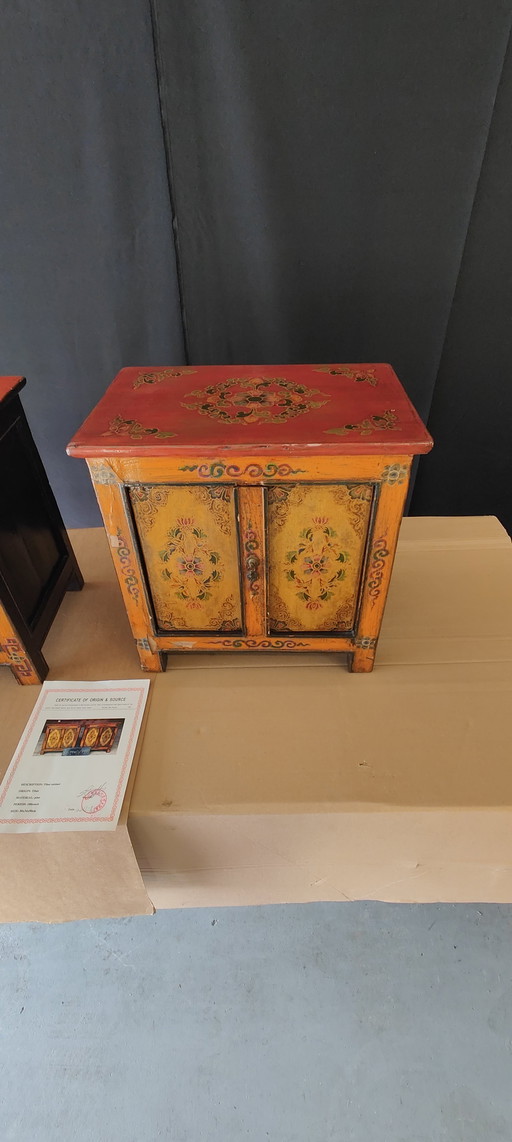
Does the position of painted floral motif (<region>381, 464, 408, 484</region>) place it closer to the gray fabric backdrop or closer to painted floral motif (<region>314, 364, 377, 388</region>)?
painted floral motif (<region>314, 364, 377, 388</region>)

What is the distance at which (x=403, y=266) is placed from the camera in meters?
1.28

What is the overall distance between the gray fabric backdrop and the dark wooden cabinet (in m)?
0.47

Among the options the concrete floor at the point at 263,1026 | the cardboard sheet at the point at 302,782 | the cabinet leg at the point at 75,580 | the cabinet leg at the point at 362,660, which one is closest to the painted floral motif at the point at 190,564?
the cardboard sheet at the point at 302,782

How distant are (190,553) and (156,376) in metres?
0.36

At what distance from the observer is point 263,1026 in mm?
949

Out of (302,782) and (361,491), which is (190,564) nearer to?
(361,491)

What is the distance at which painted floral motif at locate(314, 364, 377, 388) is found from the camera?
3.13 ft

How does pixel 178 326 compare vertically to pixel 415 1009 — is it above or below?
above

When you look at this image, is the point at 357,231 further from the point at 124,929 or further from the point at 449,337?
the point at 124,929

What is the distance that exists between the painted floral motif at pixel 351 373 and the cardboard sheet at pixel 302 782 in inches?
21.7

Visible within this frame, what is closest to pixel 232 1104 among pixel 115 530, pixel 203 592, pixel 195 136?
pixel 203 592

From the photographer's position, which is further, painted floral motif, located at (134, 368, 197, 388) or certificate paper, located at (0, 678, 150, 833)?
painted floral motif, located at (134, 368, 197, 388)

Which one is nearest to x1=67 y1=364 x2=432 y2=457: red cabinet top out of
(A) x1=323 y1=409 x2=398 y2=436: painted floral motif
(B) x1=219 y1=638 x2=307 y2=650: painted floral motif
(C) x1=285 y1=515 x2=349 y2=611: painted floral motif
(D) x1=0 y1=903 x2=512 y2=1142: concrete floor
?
(A) x1=323 y1=409 x2=398 y2=436: painted floral motif

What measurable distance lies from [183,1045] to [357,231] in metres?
1.68
